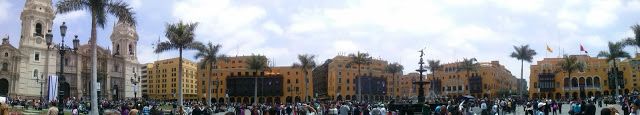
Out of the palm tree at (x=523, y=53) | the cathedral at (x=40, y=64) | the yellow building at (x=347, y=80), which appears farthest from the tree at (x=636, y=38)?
the yellow building at (x=347, y=80)

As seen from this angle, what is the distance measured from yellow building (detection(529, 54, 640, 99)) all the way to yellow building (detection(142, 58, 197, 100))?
75.1 m

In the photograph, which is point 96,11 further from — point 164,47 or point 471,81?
point 471,81

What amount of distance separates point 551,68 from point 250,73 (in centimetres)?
5711

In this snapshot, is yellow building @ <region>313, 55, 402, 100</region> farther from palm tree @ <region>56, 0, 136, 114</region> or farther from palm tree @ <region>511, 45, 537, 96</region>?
palm tree @ <region>56, 0, 136, 114</region>

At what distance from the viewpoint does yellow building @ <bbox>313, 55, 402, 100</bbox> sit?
12706cm

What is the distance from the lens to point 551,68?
4806 inches

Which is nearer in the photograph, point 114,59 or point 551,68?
point 114,59

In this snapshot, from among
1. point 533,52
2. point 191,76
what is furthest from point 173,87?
point 533,52

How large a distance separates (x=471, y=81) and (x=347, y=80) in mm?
27369

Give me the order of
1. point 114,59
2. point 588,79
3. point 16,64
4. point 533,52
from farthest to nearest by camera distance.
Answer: point 588,79, point 114,59, point 16,64, point 533,52

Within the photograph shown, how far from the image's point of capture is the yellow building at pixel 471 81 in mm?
134125

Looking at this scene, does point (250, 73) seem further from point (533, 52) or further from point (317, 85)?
point (533, 52)

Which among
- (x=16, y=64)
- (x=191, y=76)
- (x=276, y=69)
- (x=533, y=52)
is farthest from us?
(x=191, y=76)

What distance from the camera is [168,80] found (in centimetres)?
14850
